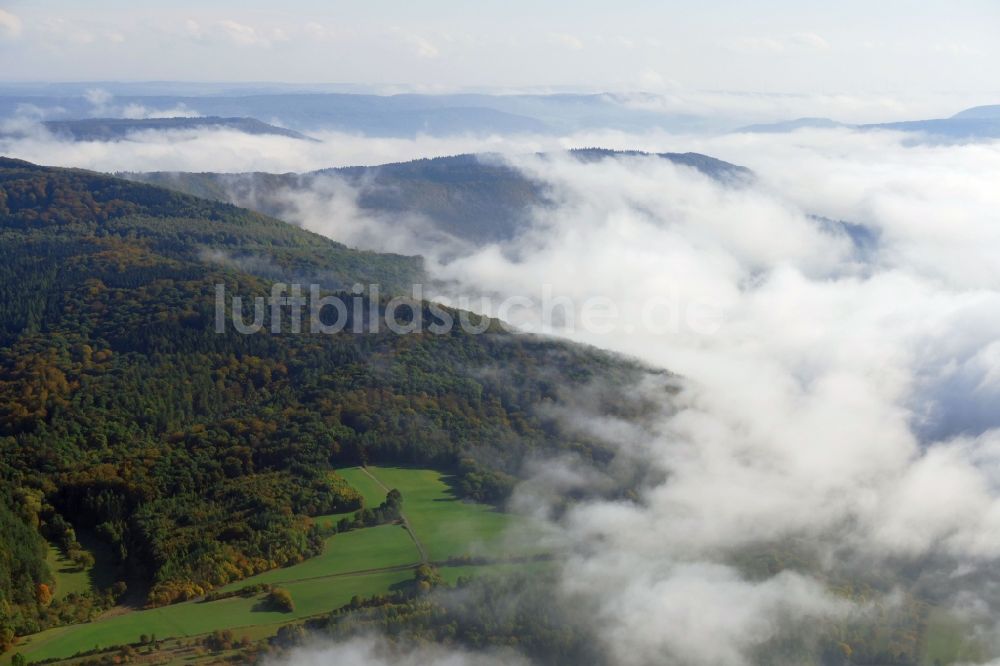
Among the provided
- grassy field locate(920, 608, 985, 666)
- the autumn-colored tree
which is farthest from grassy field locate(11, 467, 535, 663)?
grassy field locate(920, 608, 985, 666)

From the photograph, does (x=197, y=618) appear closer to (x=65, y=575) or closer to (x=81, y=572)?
(x=81, y=572)

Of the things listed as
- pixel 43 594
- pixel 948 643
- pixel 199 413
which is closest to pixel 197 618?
pixel 43 594

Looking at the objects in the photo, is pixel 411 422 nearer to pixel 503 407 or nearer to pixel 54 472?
pixel 503 407

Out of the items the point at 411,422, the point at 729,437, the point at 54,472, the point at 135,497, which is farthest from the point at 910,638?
the point at 54,472

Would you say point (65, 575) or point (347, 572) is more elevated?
point (347, 572)

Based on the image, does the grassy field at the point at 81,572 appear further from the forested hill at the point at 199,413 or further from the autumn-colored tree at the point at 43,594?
the forested hill at the point at 199,413

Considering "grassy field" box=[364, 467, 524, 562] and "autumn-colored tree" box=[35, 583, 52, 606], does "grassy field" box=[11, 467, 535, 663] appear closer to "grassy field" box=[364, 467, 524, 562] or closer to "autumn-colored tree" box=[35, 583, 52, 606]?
"grassy field" box=[364, 467, 524, 562]

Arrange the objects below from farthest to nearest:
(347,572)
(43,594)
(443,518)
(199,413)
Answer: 1. (199,413)
2. (443,518)
3. (347,572)
4. (43,594)
